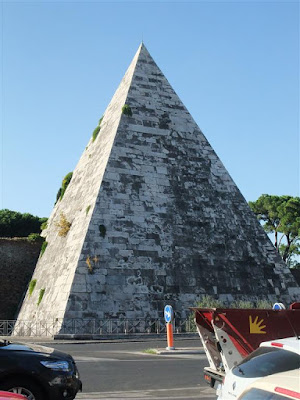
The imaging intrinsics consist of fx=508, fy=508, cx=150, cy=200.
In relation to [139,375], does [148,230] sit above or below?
above

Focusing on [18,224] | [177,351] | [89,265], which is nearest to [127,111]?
[89,265]

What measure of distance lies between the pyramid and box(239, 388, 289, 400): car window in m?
15.4

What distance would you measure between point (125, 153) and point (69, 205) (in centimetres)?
396

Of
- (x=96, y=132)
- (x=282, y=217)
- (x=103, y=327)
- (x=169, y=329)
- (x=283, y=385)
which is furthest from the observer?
(x=282, y=217)

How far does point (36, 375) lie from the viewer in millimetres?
5578

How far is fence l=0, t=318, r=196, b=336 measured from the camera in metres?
17.9

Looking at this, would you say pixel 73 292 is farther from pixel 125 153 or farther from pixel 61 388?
pixel 61 388

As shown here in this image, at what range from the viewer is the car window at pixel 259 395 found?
294cm

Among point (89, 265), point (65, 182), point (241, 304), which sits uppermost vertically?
point (65, 182)

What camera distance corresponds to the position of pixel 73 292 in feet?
60.1

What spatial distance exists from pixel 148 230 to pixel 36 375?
1505 centimetres

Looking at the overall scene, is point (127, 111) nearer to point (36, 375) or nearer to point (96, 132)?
point (96, 132)

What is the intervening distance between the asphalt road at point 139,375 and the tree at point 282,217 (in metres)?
35.9

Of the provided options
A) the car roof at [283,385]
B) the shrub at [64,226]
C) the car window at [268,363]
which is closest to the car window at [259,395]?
the car roof at [283,385]
